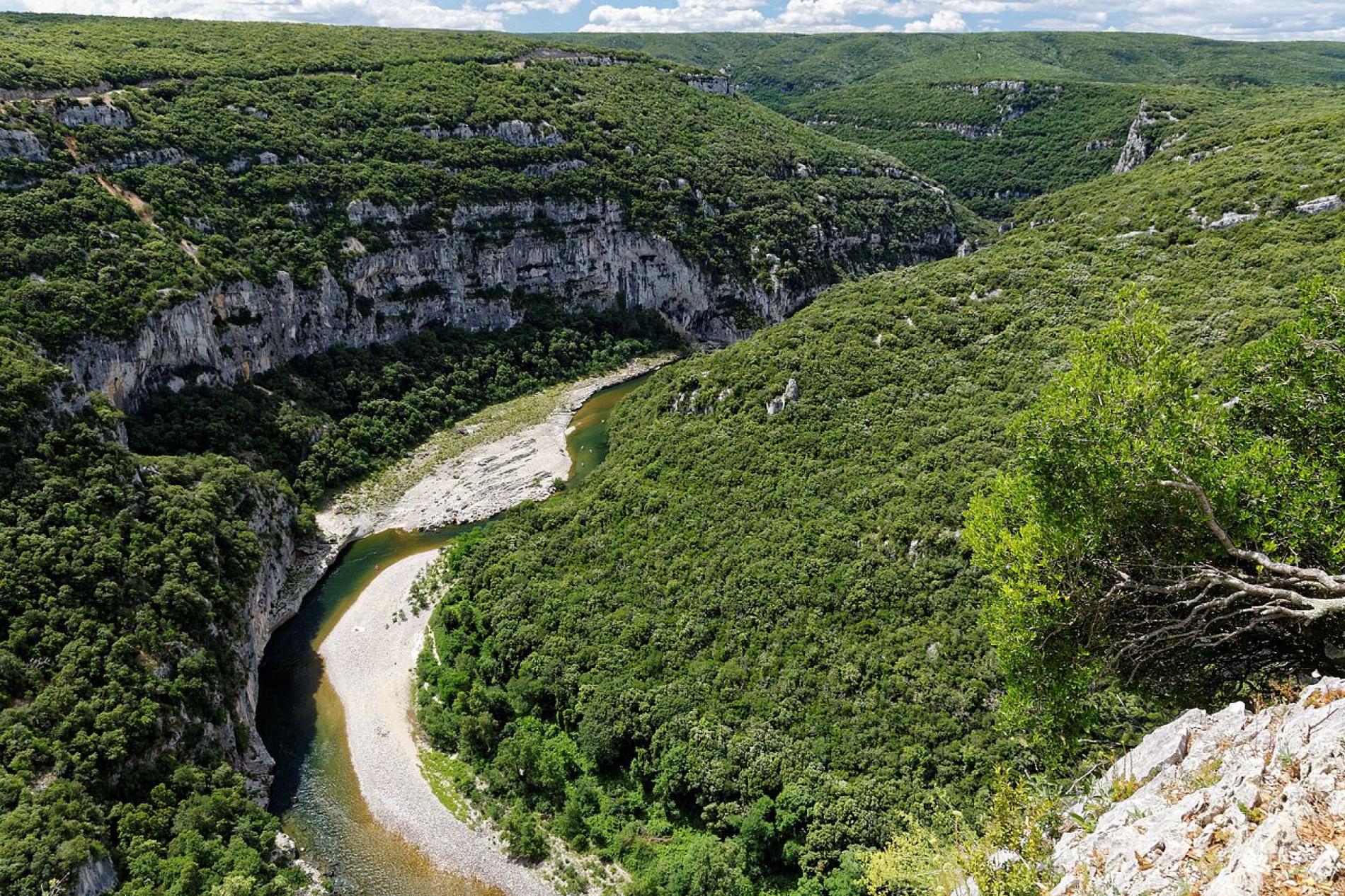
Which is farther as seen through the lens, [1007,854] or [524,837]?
[524,837]

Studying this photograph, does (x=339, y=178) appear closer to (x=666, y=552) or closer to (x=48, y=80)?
(x=48, y=80)

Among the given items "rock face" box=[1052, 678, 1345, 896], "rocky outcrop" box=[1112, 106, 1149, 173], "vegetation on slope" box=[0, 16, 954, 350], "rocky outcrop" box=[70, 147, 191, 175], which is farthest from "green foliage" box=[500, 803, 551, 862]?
"rocky outcrop" box=[1112, 106, 1149, 173]

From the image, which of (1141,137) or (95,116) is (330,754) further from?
(1141,137)

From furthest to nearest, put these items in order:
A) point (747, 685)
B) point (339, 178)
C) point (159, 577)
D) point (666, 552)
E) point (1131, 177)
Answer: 1. point (339, 178)
2. point (1131, 177)
3. point (666, 552)
4. point (159, 577)
5. point (747, 685)

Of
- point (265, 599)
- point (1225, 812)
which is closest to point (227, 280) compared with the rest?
point (265, 599)

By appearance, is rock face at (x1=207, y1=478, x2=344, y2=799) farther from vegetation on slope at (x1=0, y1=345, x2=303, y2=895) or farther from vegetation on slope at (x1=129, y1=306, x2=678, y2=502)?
vegetation on slope at (x1=129, y1=306, x2=678, y2=502)

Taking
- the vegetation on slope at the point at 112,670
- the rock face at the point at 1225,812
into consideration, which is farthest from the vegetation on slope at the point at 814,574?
the vegetation on slope at the point at 112,670

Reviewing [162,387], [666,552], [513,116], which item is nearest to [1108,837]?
[666,552]
